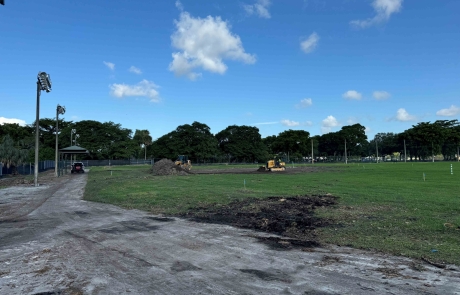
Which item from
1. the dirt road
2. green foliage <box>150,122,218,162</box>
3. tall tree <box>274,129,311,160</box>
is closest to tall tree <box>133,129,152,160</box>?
green foliage <box>150,122,218,162</box>

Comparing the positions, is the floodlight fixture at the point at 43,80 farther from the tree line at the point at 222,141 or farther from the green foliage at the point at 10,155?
the tree line at the point at 222,141

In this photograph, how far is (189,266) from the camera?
5758 mm

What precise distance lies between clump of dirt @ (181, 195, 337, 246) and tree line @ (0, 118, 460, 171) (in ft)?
244

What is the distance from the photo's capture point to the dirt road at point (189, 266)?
4733 mm

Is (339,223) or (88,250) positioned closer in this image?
(88,250)

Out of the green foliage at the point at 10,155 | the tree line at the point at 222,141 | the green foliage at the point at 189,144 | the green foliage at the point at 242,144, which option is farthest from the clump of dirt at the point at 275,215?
the green foliage at the point at 242,144

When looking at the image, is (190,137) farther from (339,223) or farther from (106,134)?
(339,223)

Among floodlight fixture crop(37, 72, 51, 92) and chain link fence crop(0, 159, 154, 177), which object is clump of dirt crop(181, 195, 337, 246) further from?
chain link fence crop(0, 159, 154, 177)

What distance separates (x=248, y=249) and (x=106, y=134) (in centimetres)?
9736

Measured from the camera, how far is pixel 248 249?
6.86 metres

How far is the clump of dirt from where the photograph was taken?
28.8 feet

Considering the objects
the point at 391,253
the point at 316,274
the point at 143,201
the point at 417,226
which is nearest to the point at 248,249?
the point at 316,274

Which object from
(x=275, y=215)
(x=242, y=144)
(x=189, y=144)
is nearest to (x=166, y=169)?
(x=275, y=215)

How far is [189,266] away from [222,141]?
107m
